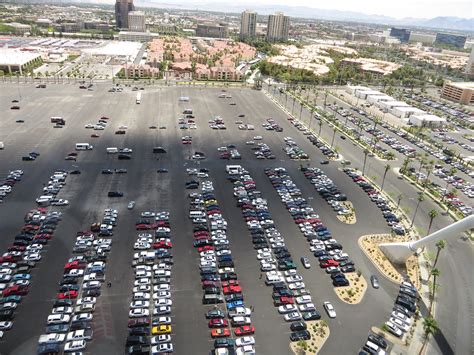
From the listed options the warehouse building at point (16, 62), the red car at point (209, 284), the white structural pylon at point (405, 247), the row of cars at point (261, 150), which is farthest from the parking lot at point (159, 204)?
the warehouse building at point (16, 62)

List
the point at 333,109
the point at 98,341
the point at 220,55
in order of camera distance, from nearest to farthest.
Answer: the point at 98,341, the point at 333,109, the point at 220,55

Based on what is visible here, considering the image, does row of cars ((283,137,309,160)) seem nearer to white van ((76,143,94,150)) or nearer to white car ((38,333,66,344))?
white van ((76,143,94,150))

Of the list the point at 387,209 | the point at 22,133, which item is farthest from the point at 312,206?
the point at 22,133

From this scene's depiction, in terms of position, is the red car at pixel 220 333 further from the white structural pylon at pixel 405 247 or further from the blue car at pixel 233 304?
the white structural pylon at pixel 405 247

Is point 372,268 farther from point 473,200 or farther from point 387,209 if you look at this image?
point 473,200

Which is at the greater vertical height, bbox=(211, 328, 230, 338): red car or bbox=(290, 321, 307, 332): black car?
bbox=(290, 321, 307, 332): black car

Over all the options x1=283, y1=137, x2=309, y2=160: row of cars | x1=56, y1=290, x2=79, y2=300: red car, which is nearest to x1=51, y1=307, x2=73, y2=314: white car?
x1=56, y1=290, x2=79, y2=300: red car
